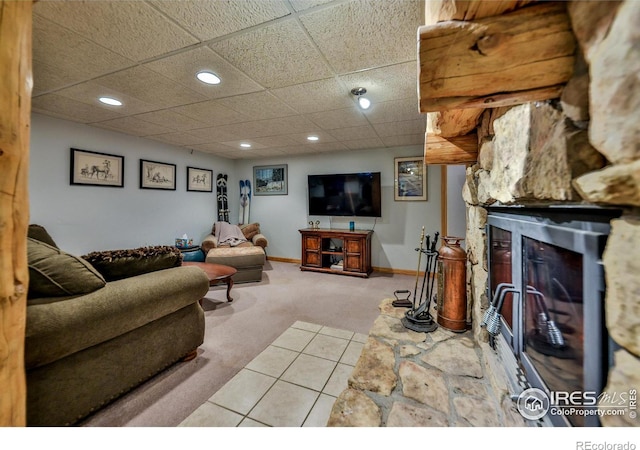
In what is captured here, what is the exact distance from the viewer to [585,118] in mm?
583

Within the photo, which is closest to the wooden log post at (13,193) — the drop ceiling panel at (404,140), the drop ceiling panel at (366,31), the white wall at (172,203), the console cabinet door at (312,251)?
the drop ceiling panel at (366,31)

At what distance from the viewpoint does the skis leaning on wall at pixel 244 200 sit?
5512 millimetres

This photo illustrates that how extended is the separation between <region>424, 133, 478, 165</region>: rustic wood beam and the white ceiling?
0.56 m

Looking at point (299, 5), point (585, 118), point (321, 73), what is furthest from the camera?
point (321, 73)

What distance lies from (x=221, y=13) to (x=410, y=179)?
361 centimetres

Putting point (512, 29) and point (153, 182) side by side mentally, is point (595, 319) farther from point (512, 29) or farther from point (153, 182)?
→ point (153, 182)

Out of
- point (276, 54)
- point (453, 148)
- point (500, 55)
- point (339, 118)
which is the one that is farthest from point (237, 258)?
point (500, 55)

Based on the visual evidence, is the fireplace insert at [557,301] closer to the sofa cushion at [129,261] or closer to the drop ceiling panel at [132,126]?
the sofa cushion at [129,261]

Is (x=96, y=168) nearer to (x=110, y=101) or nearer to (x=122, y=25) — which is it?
(x=110, y=101)

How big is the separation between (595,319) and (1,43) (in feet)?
6.02

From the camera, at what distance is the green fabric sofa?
1108mm

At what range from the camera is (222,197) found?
5270mm

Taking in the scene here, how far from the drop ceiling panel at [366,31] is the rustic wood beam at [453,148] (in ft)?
1.91

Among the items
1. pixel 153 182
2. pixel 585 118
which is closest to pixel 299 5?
pixel 585 118
